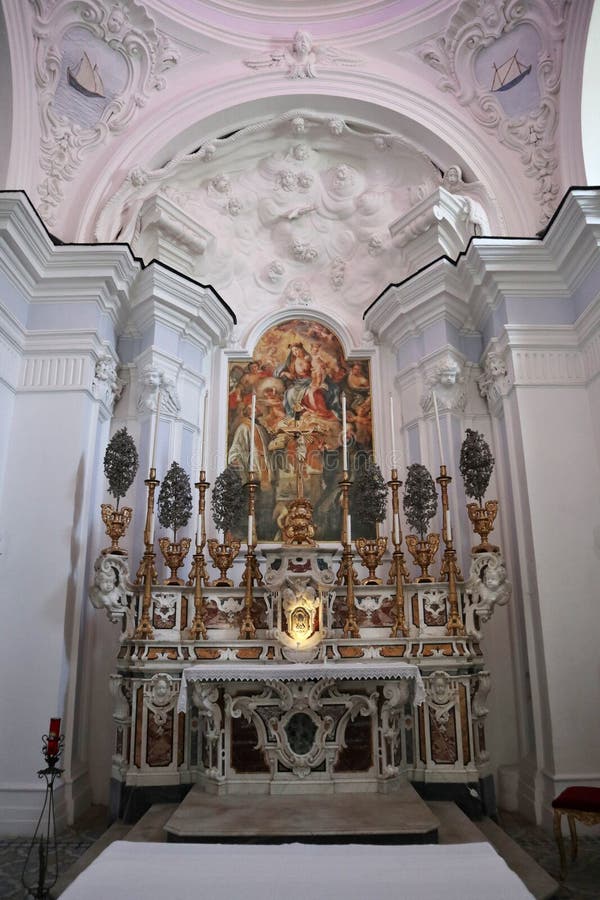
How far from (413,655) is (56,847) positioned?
9.60 ft

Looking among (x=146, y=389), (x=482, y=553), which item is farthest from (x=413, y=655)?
(x=146, y=389)

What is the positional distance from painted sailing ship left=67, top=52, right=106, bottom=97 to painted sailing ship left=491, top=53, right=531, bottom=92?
4.49 metres

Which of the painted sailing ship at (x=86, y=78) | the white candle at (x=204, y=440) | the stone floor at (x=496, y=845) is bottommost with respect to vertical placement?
the stone floor at (x=496, y=845)

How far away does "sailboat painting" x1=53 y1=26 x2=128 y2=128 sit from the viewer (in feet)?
24.3

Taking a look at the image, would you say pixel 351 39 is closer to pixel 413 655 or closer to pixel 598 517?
pixel 598 517

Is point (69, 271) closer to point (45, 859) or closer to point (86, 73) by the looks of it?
point (86, 73)

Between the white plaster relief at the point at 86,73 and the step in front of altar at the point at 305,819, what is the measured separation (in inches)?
236

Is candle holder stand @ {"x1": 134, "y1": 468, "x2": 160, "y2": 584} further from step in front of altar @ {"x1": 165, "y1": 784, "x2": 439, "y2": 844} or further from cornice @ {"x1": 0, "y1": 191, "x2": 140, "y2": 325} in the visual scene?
cornice @ {"x1": 0, "y1": 191, "x2": 140, "y2": 325}

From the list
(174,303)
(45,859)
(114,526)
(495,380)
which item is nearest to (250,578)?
(114,526)

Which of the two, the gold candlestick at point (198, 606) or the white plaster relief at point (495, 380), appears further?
the white plaster relief at point (495, 380)

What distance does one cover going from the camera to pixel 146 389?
7160mm

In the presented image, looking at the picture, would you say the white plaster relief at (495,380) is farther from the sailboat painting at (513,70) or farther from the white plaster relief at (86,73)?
the white plaster relief at (86,73)

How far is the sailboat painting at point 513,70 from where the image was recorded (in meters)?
7.40

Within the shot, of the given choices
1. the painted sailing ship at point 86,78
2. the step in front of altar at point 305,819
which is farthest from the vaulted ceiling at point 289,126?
the step in front of altar at point 305,819
